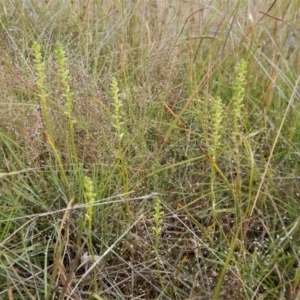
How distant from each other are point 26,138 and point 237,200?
0.50 m

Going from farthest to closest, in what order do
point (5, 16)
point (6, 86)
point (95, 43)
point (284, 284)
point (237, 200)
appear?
point (5, 16)
point (95, 43)
point (6, 86)
point (237, 200)
point (284, 284)

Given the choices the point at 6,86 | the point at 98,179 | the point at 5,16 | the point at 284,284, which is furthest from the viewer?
the point at 5,16

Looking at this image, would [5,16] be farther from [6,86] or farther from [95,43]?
[6,86]

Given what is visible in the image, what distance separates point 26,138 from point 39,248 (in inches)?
11.7

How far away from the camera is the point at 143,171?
1225 millimetres

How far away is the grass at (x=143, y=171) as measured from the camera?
1.02 m

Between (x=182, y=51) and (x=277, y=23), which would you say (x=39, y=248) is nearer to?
(x=182, y=51)

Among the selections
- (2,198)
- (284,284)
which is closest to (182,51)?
(2,198)

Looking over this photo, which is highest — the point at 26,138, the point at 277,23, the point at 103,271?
the point at 277,23

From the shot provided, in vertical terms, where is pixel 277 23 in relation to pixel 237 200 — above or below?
above

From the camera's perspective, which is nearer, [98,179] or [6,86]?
[98,179]

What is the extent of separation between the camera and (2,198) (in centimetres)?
116

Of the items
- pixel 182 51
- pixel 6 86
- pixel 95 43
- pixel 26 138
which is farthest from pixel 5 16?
pixel 26 138

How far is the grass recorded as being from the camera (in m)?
1.02
